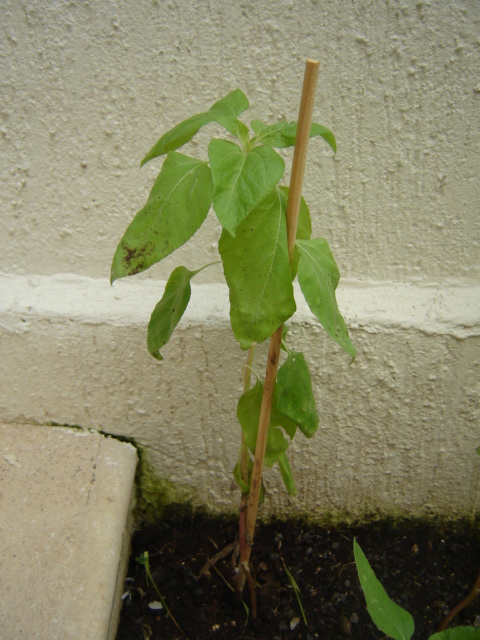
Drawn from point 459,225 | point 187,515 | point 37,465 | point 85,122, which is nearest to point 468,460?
point 459,225

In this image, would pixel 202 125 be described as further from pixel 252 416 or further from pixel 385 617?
pixel 385 617

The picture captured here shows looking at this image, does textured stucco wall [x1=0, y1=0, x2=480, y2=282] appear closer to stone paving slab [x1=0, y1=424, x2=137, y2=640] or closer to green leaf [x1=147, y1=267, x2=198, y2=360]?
green leaf [x1=147, y1=267, x2=198, y2=360]

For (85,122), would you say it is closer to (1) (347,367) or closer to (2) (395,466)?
(1) (347,367)

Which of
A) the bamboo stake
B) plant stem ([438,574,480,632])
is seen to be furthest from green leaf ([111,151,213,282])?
plant stem ([438,574,480,632])

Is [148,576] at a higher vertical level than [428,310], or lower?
lower

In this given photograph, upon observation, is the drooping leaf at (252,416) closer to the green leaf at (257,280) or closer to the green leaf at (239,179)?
the green leaf at (257,280)

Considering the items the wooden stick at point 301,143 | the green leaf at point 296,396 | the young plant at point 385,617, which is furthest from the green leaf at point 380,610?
the wooden stick at point 301,143
